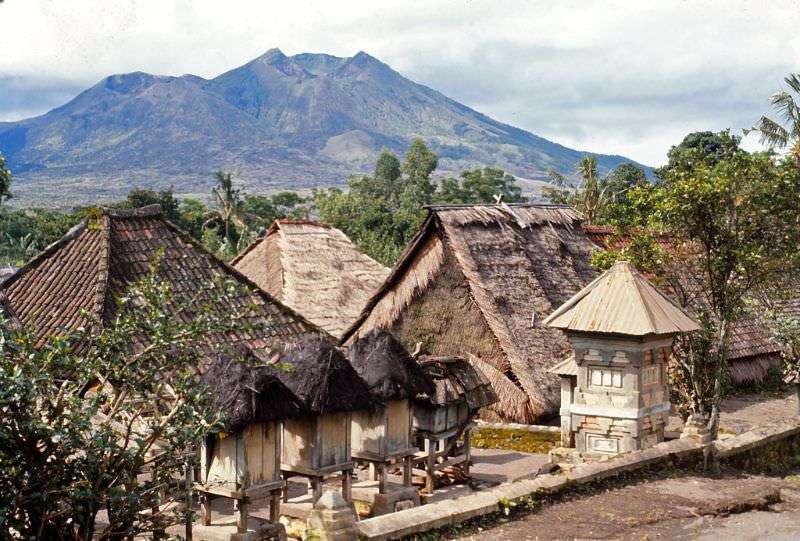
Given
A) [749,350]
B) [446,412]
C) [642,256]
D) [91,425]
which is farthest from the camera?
[749,350]

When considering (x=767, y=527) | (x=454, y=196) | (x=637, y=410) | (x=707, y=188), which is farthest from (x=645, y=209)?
(x=454, y=196)

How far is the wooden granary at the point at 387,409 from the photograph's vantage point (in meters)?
12.6

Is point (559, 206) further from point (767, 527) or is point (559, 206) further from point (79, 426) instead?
point (79, 426)

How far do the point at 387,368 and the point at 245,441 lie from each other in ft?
9.34

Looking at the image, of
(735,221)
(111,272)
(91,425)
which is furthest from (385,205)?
(91,425)

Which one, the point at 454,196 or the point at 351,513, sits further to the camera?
the point at 454,196

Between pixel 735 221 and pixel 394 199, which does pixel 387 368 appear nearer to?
pixel 735 221

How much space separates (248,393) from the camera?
34.4ft

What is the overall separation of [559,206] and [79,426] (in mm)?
18154

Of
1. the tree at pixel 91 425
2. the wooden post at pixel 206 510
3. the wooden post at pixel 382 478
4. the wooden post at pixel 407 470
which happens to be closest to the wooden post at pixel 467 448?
the wooden post at pixel 407 470

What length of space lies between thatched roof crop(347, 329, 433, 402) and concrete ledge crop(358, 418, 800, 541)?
3.06 metres

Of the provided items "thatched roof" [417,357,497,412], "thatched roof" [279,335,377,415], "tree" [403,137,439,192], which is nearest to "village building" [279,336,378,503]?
"thatched roof" [279,335,377,415]

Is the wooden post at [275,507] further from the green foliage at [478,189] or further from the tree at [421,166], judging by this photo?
the tree at [421,166]

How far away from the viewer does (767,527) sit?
9.38m
